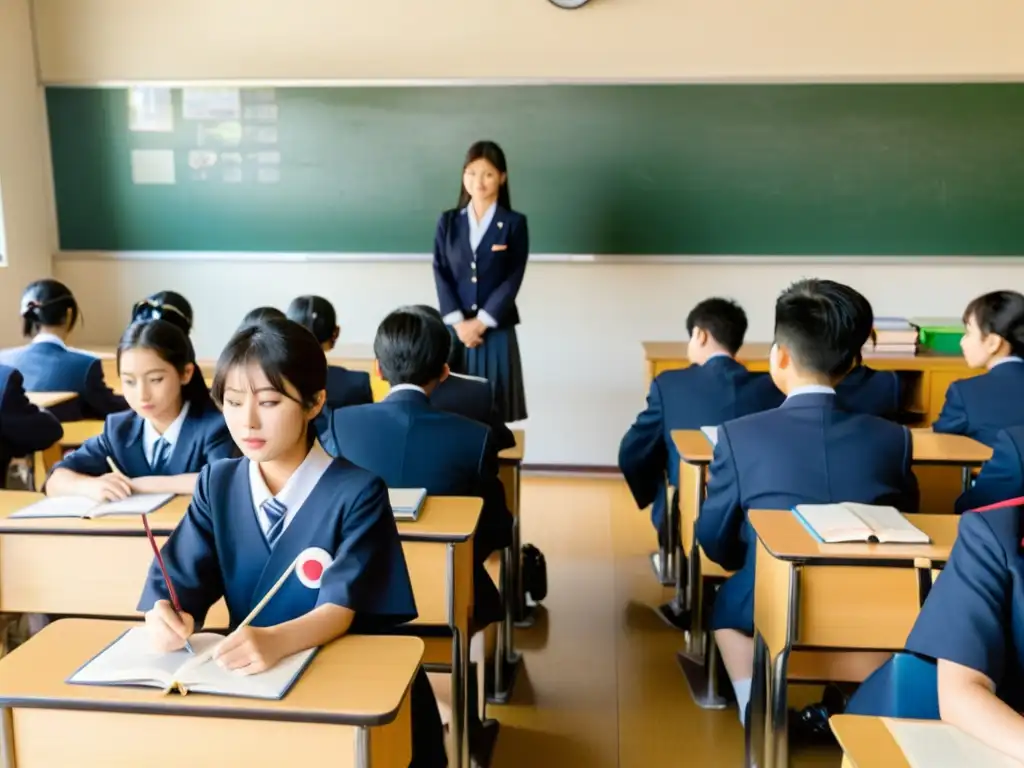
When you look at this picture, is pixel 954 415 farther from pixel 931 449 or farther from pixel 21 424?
pixel 21 424

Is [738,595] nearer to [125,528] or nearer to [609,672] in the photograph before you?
[609,672]

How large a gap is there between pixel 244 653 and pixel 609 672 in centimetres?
182

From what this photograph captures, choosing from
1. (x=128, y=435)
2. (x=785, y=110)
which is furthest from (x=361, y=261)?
(x=128, y=435)

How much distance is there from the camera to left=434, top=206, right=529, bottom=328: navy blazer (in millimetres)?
4090

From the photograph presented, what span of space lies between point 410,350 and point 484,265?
1778 mm

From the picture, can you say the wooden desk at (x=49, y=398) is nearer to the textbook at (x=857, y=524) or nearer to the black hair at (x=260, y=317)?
the black hair at (x=260, y=317)

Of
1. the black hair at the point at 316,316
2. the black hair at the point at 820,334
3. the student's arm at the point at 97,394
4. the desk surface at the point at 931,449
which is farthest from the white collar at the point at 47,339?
the black hair at the point at 820,334

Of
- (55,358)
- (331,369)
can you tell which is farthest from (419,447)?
(55,358)

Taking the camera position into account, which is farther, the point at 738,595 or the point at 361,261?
the point at 361,261

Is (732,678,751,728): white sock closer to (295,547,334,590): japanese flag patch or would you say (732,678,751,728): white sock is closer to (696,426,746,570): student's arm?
(696,426,746,570): student's arm

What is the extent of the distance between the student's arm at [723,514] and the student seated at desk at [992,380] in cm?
114

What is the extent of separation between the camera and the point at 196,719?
4.05 feet

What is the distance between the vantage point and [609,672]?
287 centimetres

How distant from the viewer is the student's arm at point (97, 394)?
141 inches
